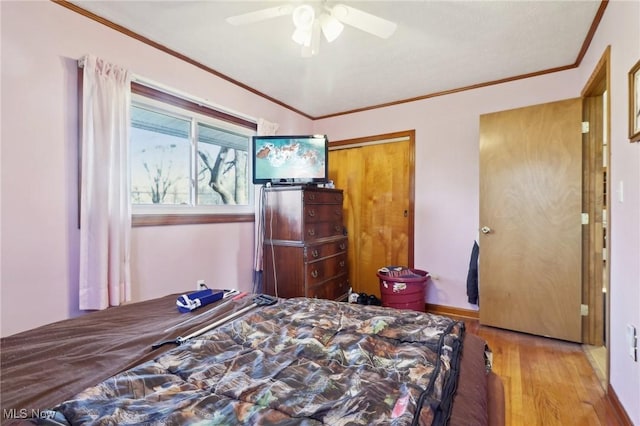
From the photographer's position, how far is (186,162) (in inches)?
99.9

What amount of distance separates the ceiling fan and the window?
110cm

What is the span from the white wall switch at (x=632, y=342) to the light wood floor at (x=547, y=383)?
1.37 ft

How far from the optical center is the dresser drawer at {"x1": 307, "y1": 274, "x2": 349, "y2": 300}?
2.72 m

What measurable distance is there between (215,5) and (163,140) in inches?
42.7

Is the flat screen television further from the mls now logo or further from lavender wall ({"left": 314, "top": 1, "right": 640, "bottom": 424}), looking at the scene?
the mls now logo

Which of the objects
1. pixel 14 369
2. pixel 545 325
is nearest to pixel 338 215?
pixel 545 325

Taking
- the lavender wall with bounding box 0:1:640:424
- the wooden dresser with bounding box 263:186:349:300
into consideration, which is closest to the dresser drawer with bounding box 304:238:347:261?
the wooden dresser with bounding box 263:186:349:300

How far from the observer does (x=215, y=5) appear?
180 centimetres

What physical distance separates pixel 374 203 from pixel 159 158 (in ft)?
7.64

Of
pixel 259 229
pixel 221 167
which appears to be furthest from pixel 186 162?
pixel 259 229

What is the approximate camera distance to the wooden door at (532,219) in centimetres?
241

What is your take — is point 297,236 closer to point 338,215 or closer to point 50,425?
point 338,215

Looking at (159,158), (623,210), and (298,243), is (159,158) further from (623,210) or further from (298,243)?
(623,210)

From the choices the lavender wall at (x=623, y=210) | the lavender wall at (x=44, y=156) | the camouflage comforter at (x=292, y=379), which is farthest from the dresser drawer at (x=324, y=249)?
the lavender wall at (x=623, y=210)
